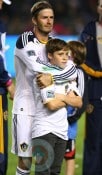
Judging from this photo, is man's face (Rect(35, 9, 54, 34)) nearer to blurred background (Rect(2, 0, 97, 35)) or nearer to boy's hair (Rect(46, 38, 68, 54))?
boy's hair (Rect(46, 38, 68, 54))

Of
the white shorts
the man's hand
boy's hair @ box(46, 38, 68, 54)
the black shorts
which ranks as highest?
boy's hair @ box(46, 38, 68, 54)

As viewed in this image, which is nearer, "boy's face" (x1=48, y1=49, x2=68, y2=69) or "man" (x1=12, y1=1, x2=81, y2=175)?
"boy's face" (x1=48, y1=49, x2=68, y2=69)

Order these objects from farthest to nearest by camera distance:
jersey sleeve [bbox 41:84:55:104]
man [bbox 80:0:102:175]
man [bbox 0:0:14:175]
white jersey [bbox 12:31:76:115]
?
man [bbox 80:0:102:175] → man [bbox 0:0:14:175] → white jersey [bbox 12:31:76:115] → jersey sleeve [bbox 41:84:55:104]

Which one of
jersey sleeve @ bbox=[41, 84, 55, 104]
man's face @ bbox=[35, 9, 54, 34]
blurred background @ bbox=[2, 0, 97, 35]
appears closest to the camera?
jersey sleeve @ bbox=[41, 84, 55, 104]

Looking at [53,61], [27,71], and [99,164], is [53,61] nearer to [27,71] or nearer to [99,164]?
[27,71]

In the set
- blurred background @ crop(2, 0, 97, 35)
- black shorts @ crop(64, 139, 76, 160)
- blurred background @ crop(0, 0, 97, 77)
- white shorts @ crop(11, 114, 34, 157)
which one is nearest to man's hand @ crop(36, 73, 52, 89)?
white shorts @ crop(11, 114, 34, 157)

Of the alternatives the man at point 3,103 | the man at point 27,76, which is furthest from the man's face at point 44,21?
the man at point 3,103

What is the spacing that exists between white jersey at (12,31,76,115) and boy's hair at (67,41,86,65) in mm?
529

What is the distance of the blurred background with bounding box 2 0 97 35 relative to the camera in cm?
2206

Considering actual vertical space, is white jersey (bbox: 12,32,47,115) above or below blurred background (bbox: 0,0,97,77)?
below

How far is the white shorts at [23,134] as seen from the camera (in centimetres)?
696

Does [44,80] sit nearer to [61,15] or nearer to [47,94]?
[47,94]

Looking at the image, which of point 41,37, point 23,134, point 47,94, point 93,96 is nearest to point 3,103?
point 23,134

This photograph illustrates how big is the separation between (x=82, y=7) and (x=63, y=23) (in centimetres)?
129
